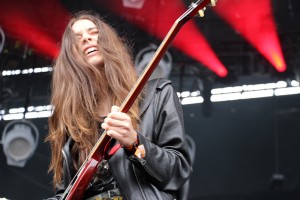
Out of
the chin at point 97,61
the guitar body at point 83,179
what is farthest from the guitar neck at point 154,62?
the chin at point 97,61

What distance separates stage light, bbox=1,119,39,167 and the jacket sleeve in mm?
3067

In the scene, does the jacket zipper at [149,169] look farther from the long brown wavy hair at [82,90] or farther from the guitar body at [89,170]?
the long brown wavy hair at [82,90]

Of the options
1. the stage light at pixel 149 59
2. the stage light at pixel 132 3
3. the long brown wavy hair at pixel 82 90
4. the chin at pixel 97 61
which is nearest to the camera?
the long brown wavy hair at pixel 82 90

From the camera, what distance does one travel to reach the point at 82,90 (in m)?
2.36

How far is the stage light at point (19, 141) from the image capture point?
512 cm

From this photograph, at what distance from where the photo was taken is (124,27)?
206 inches

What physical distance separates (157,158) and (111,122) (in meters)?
0.20

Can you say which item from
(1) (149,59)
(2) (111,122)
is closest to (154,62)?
(2) (111,122)

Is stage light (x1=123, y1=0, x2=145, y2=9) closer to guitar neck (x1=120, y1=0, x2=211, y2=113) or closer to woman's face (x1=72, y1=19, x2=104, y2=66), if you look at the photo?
woman's face (x1=72, y1=19, x2=104, y2=66)

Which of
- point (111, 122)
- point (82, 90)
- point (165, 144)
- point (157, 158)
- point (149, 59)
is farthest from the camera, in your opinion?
point (149, 59)

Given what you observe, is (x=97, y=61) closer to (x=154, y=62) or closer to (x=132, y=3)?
(x=154, y=62)

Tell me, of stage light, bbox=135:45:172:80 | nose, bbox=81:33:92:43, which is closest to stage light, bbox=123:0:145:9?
stage light, bbox=135:45:172:80

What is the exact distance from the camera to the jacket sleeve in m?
1.97

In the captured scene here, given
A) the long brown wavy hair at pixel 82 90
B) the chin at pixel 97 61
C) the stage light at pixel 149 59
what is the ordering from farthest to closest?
the stage light at pixel 149 59
the chin at pixel 97 61
the long brown wavy hair at pixel 82 90
